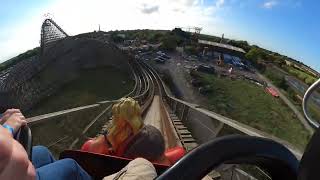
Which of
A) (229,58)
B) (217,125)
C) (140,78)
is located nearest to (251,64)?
(229,58)

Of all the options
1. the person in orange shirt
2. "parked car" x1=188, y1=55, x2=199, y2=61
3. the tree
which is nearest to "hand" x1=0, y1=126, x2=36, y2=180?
the person in orange shirt

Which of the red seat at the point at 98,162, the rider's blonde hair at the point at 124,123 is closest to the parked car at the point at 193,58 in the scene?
the rider's blonde hair at the point at 124,123

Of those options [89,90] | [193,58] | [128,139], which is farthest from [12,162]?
[193,58]

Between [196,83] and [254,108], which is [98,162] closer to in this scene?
[254,108]

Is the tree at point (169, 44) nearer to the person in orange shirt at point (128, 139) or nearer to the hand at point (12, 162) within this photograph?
the person in orange shirt at point (128, 139)

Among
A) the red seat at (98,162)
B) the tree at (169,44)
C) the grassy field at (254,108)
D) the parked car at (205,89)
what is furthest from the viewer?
the tree at (169,44)

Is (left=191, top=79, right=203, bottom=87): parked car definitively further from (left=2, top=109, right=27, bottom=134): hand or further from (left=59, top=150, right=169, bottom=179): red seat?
(left=2, top=109, right=27, bottom=134): hand
